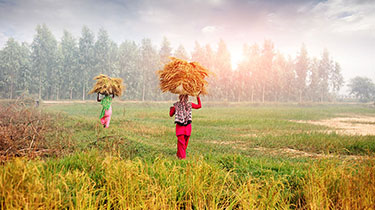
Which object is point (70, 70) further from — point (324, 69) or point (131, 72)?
point (324, 69)

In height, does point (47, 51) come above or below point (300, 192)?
above

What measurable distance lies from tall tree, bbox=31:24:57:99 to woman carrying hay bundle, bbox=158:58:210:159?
47.6 metres

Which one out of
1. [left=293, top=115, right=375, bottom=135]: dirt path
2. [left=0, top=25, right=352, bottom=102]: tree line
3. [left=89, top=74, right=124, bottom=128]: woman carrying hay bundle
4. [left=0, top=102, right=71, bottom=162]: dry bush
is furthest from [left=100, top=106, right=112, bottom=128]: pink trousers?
[left=0, top=25, right=352, bottom=102]: tree line

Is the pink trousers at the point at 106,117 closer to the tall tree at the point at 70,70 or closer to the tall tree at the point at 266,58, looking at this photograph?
the tall tree at the point at 70,70

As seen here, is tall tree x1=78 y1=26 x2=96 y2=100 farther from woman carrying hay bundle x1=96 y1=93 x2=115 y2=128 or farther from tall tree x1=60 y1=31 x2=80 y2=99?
woman carrying hay bundle x1=96 y1=93 x2=115 y2=128

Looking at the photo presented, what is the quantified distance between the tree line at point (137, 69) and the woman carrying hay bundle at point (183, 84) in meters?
35.8

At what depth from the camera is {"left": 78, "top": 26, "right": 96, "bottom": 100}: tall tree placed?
168 ft

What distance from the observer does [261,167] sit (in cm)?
575

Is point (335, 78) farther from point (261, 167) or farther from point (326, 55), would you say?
point (261, 167)

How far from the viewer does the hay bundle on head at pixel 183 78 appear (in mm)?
6535

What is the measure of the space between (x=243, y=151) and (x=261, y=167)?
3.17m

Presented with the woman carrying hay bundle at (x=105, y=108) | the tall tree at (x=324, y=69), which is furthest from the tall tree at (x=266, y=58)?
the woman carrying hay bundle at (x=105, y=108)

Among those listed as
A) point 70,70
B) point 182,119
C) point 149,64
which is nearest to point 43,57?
point 70,70

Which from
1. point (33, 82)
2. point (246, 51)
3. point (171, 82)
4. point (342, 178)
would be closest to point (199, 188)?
point (342, 178)
